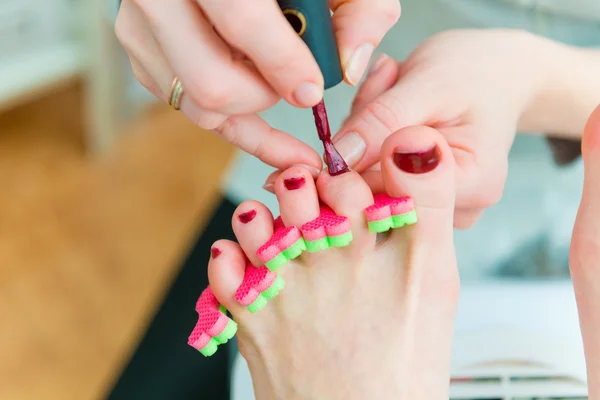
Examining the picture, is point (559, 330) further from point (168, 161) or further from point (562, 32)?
point (168, 161)

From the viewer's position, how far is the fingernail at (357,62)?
465mm

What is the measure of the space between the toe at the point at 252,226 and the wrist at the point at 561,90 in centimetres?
31

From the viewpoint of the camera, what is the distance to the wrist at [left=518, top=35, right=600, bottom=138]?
0.65 metres

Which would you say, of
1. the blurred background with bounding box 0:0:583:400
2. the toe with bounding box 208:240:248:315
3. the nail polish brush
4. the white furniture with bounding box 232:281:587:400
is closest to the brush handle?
the nail polish brush

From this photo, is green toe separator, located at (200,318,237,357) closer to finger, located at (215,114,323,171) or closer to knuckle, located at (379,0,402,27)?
finger, located at (215,114,323,171)

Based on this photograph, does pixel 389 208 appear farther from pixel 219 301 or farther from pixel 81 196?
pixel 81 196

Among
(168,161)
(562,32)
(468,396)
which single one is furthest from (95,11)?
(468,396)

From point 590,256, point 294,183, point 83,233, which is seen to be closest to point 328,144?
point 294,183

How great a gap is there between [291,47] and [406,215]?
21cm

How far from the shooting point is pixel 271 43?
0.40 metres

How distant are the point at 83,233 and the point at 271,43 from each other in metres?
1.23

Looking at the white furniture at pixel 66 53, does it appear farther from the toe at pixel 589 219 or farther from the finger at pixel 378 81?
the toe at pixel 589 219

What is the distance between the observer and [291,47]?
40 centimetres

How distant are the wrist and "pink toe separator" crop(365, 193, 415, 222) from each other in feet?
0.69
